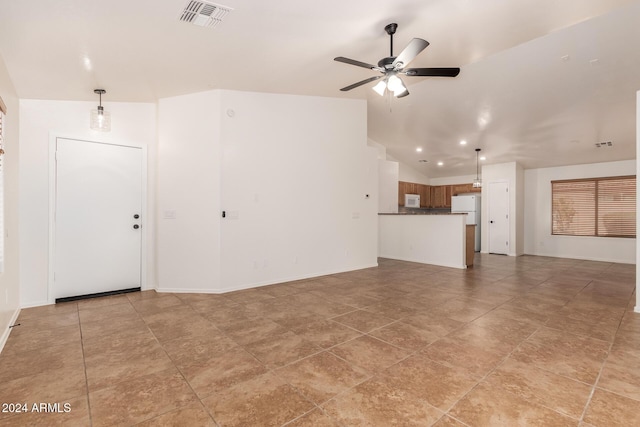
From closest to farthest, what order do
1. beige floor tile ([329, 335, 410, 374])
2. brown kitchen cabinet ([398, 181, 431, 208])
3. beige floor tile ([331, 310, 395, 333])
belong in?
1. beige floor tile ([329, 335, 410, 374])
2. beige floor tile ([331, 310, 395, 333])
3. brown kitchen cabinet ([398, 181, 431, 208])

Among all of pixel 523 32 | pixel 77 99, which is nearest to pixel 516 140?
pixel 523 32

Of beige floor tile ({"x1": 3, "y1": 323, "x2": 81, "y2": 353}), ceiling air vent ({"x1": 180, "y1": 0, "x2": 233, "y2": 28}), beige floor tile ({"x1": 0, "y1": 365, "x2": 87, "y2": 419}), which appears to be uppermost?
ceiling air vent ({"x1": 180, "y1": 0, "x2": 233, "y2": 28})

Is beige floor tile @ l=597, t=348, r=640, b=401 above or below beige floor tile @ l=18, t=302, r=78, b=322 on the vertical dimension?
above

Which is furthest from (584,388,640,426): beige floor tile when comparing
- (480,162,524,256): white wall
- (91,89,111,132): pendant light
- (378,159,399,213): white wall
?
(480,162,524,256): white wall

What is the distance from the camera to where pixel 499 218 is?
835cm

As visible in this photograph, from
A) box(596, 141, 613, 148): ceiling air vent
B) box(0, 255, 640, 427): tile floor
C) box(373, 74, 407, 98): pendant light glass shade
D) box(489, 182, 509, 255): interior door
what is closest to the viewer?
box(0, 255, 640, 427): tile floor

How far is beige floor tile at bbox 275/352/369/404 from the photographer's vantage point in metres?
1.83

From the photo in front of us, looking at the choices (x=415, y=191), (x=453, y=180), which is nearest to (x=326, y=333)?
(x=415, y=191)

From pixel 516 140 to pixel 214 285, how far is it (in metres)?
6.84

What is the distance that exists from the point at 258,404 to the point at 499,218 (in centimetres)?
864

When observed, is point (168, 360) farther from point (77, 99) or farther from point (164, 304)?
point (77, 99)

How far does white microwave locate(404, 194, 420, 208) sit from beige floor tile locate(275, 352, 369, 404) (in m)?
7.60

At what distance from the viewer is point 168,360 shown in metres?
2.23

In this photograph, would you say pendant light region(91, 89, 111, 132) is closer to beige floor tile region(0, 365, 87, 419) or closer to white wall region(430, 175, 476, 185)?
beige floor tile region(0, 365, 87, 419)
